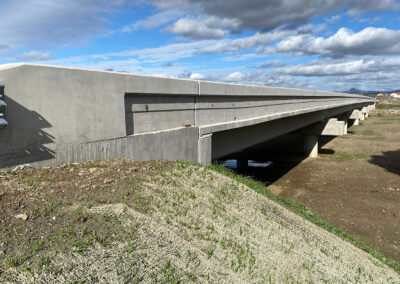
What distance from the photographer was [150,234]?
157 inches

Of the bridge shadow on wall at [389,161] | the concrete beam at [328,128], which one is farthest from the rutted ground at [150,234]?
the concrete beam at [328,128]

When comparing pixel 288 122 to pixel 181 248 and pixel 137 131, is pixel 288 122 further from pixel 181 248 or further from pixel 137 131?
pixel 181 248

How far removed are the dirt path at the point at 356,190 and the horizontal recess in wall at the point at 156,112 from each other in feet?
21.6

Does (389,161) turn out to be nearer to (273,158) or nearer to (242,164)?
(273,158)

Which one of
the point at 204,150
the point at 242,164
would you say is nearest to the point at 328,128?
the point at 242,164

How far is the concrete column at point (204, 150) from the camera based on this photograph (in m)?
8.73

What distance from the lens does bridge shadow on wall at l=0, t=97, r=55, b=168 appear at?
15.1 feet

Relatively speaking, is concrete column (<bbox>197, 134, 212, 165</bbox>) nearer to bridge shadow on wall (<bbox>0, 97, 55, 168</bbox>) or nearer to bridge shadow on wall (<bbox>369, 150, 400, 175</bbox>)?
bridge shadow on wall (<bbox>0, 97, 55, 168</bbox>)

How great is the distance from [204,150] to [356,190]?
10.1 meters

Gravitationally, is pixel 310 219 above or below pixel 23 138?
below

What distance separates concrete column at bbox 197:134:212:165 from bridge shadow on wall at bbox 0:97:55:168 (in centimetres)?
432

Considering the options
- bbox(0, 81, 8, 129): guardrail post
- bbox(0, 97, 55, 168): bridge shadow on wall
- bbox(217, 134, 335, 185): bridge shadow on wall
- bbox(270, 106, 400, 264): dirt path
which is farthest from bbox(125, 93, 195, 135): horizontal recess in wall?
bbox(217, 134, 335, 185): bridge shadow on wall

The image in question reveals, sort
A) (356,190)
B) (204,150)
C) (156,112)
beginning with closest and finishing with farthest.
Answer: (156,112) < (204,150) < (356,190)

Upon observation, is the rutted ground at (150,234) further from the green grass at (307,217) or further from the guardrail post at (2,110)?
the green grass at (307,217)
